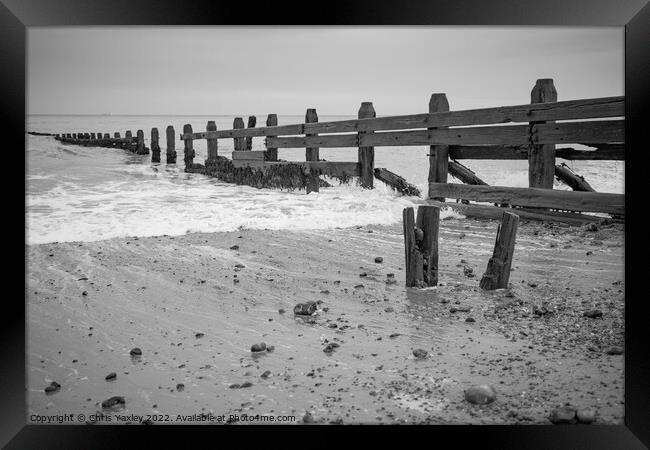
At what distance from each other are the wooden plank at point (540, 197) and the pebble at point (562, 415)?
355cm

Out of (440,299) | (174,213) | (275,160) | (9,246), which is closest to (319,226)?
(174,213)

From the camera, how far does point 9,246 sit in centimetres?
295

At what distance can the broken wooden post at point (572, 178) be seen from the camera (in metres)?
6.61

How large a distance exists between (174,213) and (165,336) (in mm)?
4227

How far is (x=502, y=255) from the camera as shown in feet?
13.0

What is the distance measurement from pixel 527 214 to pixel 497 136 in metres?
1.25

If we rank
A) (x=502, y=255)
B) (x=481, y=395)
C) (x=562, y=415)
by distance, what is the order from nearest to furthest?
1. (x=562, y=415)
2. (x=481, y=395)
3. (x=502, y=255)

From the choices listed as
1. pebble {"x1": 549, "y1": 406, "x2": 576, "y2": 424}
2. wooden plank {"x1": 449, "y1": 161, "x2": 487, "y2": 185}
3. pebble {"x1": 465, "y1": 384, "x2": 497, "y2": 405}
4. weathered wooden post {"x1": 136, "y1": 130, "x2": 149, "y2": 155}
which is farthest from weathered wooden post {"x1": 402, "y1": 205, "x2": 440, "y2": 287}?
weathered wooden post {"x1": 136, "y1": 130, "x2": 149, "y2": 155}

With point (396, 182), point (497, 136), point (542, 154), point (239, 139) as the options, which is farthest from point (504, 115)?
point (239, 139)

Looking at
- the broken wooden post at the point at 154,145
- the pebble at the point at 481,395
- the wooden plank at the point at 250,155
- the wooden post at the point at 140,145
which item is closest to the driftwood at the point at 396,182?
the wooden plank at the point at 250,155

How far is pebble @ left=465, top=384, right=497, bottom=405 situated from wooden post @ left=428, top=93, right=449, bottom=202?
19.6ft

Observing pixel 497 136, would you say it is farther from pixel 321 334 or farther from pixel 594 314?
pixel 321 334

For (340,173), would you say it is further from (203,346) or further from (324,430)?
(324,430)

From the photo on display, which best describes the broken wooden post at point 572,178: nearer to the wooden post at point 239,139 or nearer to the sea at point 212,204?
the sea at point 212,204
